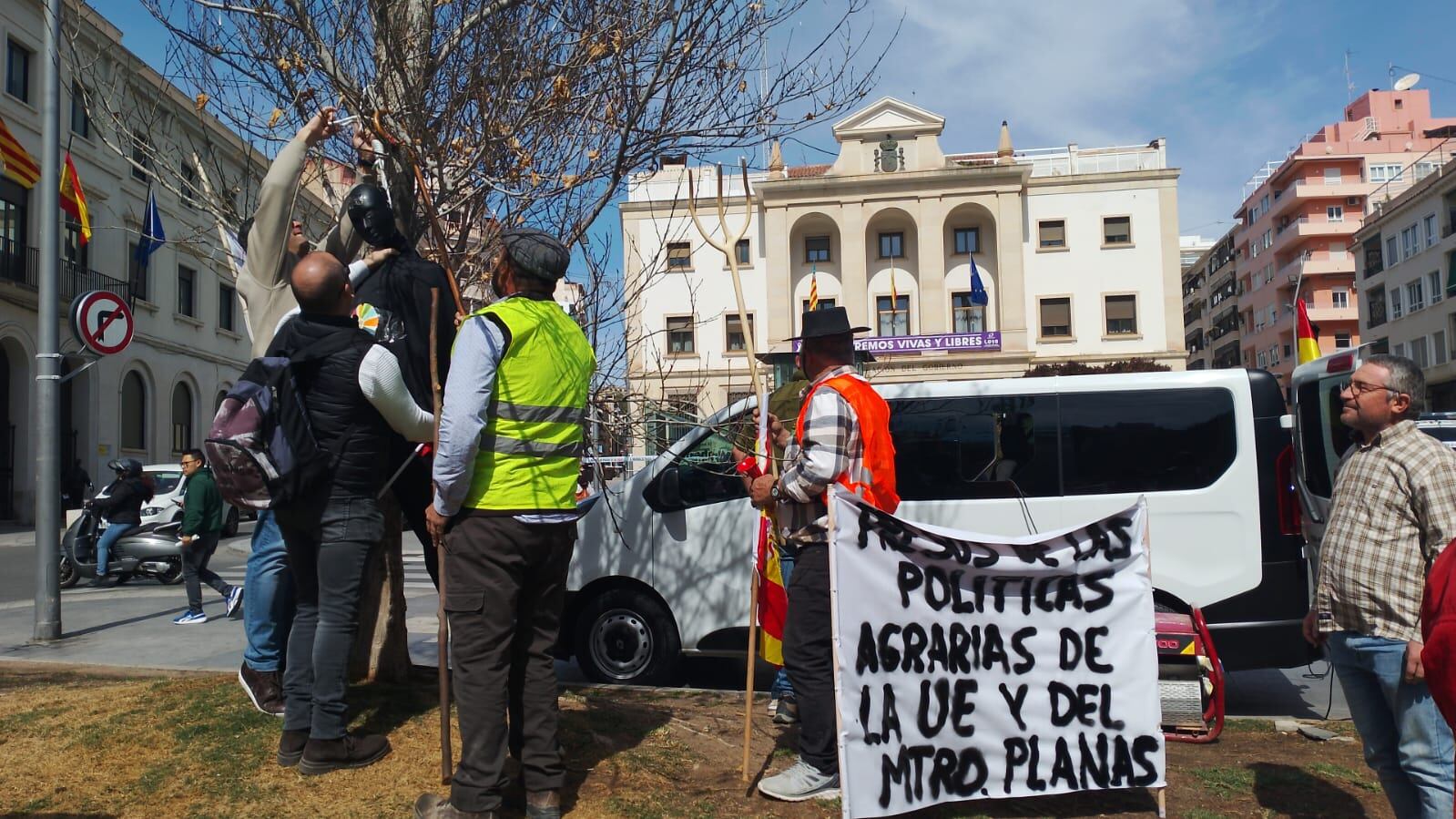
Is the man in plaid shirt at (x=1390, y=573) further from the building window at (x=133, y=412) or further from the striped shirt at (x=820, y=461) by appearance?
the building window at (x=133, y=412)

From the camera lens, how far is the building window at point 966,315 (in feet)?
143

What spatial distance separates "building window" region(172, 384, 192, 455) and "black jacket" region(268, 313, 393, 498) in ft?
101

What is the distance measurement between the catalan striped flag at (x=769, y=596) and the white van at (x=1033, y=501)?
3.63ft

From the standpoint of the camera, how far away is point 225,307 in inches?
1346

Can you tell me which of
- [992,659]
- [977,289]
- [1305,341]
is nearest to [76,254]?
[1305,341]

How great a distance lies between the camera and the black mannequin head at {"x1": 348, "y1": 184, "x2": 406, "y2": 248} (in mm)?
3998

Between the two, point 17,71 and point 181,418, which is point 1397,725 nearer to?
point 17,71

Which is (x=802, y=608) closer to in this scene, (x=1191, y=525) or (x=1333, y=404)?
(x=1191, y=525)

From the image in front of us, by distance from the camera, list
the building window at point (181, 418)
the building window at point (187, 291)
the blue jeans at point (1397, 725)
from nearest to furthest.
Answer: the blue jeans at point (1397, 725), the building window at point (181, 418), the building window at point (187, 291)

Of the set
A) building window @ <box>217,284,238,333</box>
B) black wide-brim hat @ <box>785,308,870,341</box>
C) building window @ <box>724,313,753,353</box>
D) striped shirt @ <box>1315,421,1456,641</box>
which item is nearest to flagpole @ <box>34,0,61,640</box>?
black wide-brim hat @ <box>785,308,870,341</box>

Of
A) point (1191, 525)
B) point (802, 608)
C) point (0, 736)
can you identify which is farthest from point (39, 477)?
point (1191, 525)

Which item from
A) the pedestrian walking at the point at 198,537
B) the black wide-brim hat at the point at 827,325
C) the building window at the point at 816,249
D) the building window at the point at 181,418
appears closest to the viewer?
the black wide-brim hat at the point at 827,325

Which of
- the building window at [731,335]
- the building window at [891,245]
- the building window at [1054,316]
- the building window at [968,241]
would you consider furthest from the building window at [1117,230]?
the building window at [731,335]

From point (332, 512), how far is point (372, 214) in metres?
1.21
